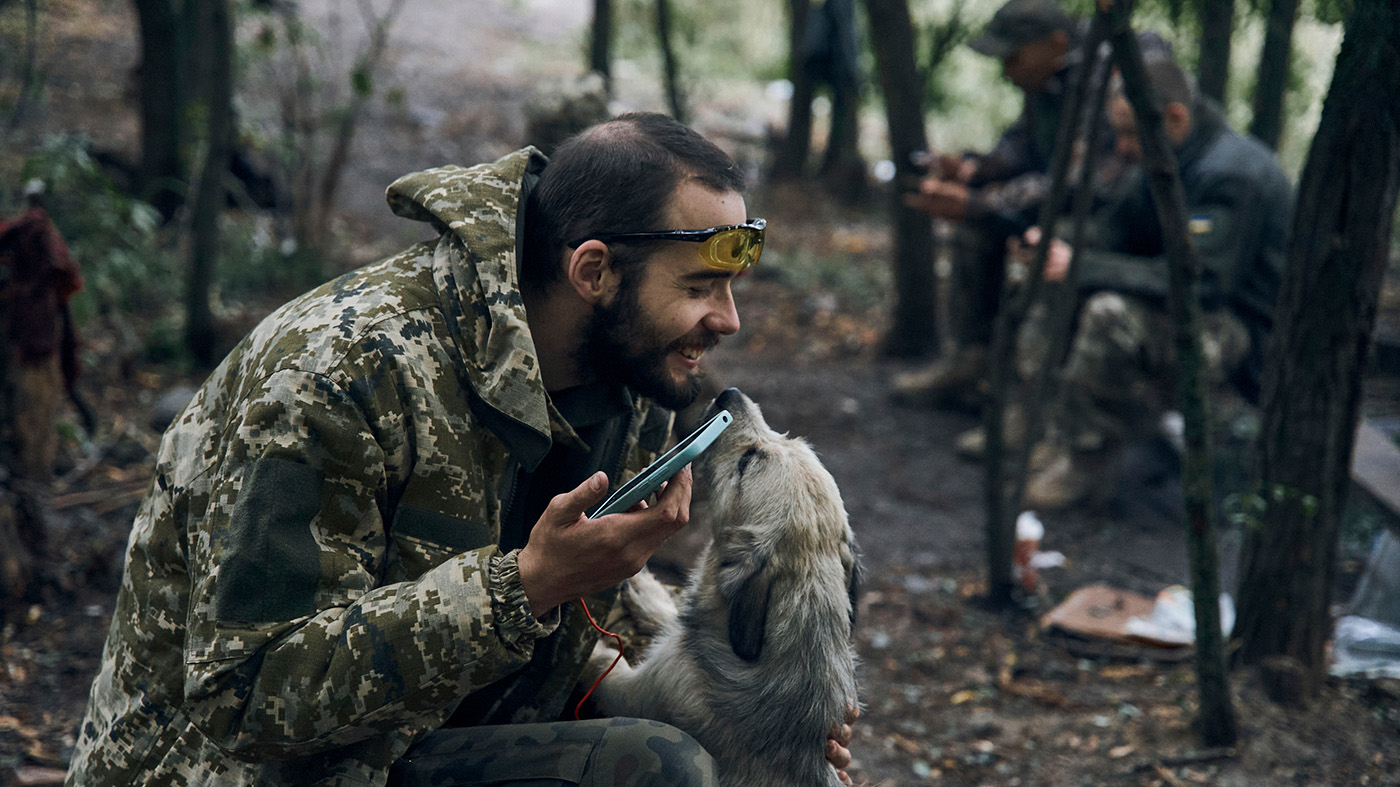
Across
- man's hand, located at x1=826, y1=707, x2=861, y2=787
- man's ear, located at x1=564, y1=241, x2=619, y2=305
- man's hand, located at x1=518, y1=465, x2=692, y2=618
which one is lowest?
man's hand, located at x1=826, y1=707, x2=861, y2=787

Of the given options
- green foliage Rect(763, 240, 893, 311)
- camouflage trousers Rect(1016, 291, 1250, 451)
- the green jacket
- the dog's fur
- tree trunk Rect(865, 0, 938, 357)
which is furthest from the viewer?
green foliage Rect(763, 240, 893, 311)

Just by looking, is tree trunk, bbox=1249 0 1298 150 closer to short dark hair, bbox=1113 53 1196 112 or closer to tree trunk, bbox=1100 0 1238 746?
short dark hair, bbox=1113 53 1196 112

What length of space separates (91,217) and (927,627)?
5.99 meters

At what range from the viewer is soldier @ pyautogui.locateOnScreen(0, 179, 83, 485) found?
14.8ft

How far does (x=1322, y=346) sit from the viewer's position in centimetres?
395

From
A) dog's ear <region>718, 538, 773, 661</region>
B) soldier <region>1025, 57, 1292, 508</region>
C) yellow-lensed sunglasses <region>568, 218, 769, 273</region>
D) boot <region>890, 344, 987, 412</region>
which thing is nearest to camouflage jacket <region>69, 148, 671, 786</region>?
yellow-lensed sunglasses <region>568, 218, 769, 273</region>

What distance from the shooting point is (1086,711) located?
4508 millimetres

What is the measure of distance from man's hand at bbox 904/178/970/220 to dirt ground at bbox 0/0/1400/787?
172 centimetres

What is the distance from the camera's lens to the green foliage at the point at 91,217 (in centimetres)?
565

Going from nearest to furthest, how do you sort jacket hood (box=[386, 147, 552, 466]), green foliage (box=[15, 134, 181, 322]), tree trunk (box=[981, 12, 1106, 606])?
jacket hood (box=[386, 147, 552, 466])
tree trunk (box=[981, 12, 1106, 606])
green foliage (box=[15, 134, 181, 322])

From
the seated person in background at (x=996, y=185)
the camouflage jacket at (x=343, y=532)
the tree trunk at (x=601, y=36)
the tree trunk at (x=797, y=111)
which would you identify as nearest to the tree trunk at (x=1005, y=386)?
the seated person in background at (x=996, y=185)

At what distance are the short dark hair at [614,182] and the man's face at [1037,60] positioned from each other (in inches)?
216

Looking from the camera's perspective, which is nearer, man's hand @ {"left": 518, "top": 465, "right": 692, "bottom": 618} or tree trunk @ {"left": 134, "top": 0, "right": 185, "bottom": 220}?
man's hand @ {"left": 518, "top": 465, "right": 692, "bottom": 618}

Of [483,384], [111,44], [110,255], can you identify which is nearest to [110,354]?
[110,255]
